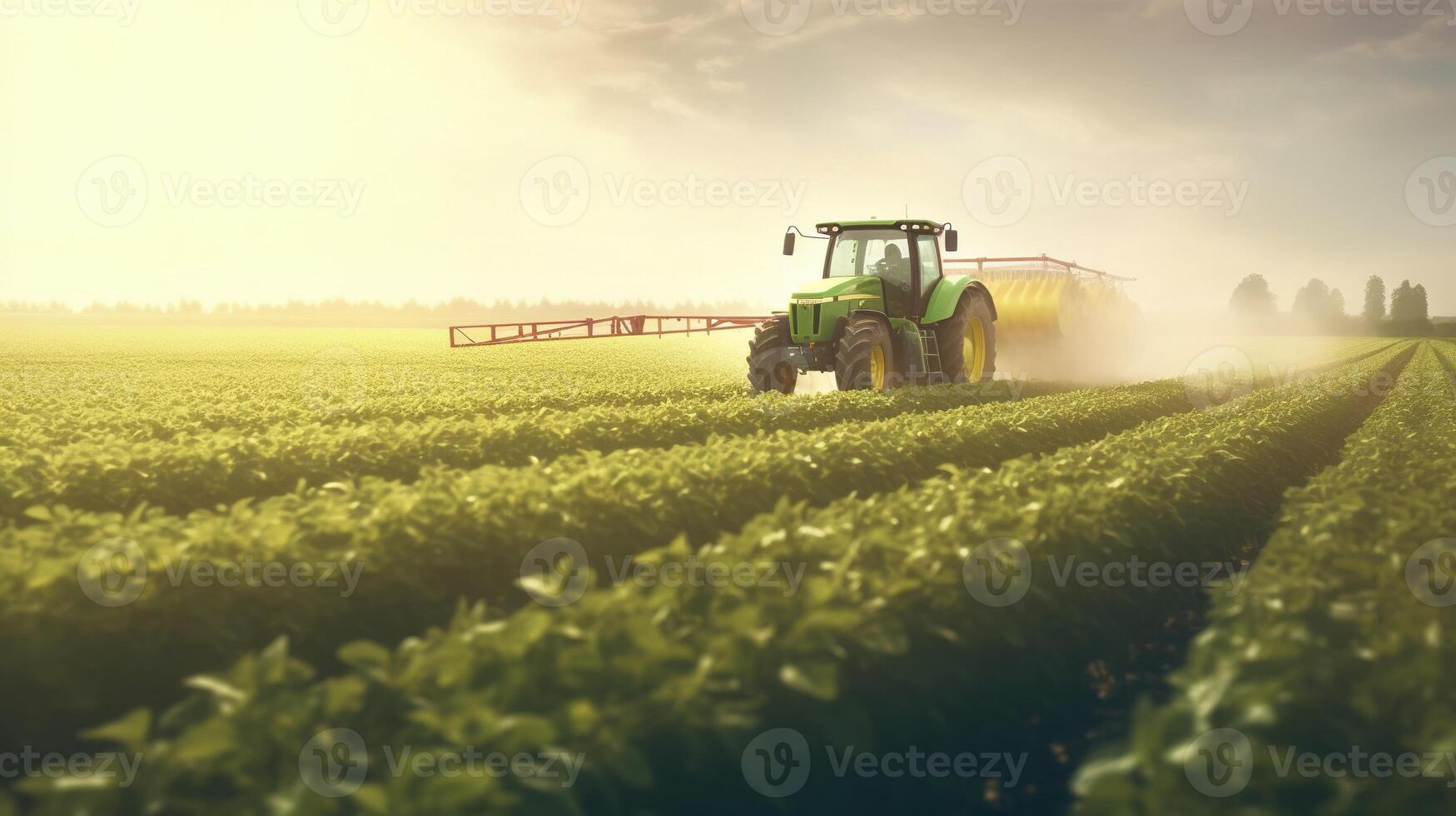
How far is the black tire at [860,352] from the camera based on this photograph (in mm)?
14641

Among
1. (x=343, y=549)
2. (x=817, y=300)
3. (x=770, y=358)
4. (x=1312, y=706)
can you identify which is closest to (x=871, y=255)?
(x=817, y=300)

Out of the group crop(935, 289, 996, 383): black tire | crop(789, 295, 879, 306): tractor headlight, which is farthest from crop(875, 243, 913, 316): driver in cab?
crop(789, 295, 879, 306): tractor headlight

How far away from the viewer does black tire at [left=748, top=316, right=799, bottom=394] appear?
15.8 m

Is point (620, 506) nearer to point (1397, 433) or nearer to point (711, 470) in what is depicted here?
point (711, 470)

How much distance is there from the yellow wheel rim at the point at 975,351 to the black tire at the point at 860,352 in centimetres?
348

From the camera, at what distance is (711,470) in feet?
24.8

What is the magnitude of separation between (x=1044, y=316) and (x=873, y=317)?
7959 millimetres

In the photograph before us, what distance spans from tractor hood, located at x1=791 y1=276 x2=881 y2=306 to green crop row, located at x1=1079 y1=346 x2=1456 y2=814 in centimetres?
1072

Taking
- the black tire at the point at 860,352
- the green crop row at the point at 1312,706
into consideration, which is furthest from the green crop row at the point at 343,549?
the black tire at the point at 860,352

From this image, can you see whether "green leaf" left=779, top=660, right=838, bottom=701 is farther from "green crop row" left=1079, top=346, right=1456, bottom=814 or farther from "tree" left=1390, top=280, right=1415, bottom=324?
"tree" left=1390, top=280, right=1415, bottom=324

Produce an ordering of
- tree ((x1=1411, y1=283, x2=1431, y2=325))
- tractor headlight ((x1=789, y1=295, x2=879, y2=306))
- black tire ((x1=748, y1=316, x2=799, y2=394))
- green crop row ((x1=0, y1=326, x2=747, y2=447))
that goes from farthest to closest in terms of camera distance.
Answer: tree ((x1=1411, y1=283, x2=1431, y2=325))
black tire ((x1=748, y1=316, x2=799, y2=394))
tractor headlight ((x1=789, y1=295, x2=879, y2=306))
green crop row ((x1=0, y1=326, x2=747, y2=447))

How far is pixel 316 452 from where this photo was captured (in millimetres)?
9352

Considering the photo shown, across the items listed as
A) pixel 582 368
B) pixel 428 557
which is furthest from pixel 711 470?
pixel 582 368

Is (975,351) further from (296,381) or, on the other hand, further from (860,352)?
(296,381)
